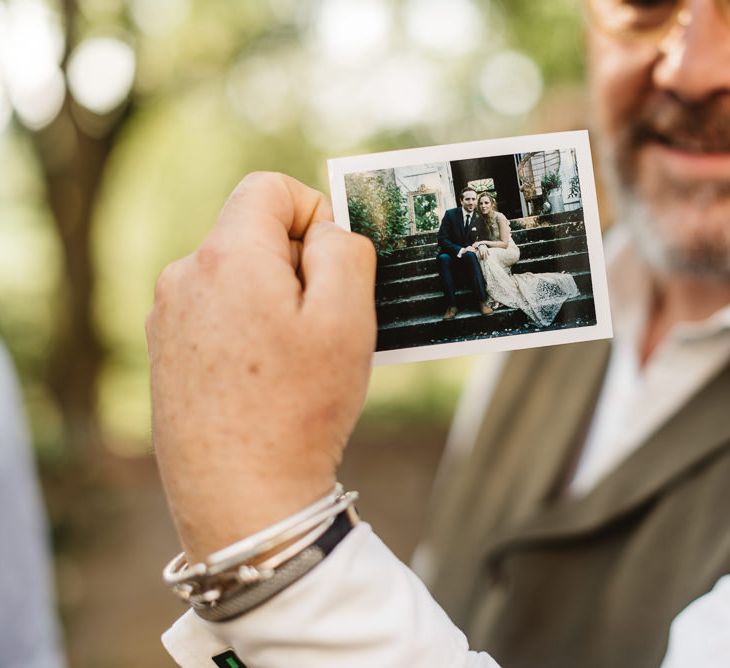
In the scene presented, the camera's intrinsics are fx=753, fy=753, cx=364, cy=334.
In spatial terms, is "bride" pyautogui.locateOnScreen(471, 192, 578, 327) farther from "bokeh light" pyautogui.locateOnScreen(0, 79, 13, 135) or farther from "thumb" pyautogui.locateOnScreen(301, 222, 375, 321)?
"bokeh light" pyautogui.locateOnScreen(0, 79, 13, 135)

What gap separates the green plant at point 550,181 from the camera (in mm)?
856

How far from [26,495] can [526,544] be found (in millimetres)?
1216

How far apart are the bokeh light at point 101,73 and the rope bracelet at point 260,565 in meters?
6.31

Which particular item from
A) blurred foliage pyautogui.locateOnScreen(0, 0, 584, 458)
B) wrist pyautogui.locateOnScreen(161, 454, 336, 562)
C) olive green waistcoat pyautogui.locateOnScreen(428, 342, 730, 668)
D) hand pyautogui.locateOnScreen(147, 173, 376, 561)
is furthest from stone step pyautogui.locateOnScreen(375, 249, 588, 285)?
blurred foliage pyautogui.locateOnScreen(0, 0, 584, 458)

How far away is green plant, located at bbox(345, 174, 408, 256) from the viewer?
85 cm

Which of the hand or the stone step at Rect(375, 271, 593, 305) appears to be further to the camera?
the stone step at Rect(375, 271, 593, 305)

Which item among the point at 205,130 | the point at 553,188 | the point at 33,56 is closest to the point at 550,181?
the point at 553,188

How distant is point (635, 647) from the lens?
1.16 metres

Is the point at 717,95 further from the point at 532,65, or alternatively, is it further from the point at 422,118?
the point at 422,118

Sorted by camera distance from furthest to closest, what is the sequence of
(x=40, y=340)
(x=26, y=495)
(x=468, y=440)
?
1. (x=40, y=340)
2. (x=468, y=440)
3. (x=26, y=495)

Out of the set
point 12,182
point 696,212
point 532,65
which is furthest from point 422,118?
point 696,212

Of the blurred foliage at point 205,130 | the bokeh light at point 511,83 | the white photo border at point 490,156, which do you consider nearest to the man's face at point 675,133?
the white photo border at point 490,156

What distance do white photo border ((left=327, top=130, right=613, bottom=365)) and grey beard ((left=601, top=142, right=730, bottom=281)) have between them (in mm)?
640

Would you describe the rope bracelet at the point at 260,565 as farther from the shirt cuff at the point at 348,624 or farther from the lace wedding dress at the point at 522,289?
the lace wedding dress at the point at 522,289
